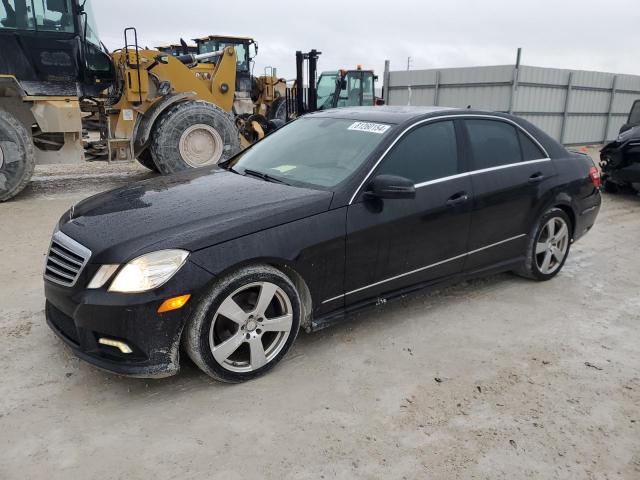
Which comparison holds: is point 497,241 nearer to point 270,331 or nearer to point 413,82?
point 270,331

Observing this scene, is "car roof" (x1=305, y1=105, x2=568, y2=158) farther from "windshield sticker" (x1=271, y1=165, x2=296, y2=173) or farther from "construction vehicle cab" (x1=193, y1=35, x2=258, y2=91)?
"construction vehicle cab" (x1=193, y1=35, x2=258, y2=91)

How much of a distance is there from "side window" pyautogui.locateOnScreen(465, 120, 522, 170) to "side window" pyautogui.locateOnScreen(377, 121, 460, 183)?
0.22 metres

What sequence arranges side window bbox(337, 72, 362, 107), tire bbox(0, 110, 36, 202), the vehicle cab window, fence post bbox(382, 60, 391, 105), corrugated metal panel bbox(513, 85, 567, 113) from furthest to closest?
fence post bbox(382, 60, 391, 105), corrugated metal panel bbox(513, 85, 567, 113), side window bbox(337, 72, 362, 107), tire bbox(0, 110, 36, 202), the vehicle cab window

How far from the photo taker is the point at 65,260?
2918mm

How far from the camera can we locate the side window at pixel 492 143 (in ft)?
13.3

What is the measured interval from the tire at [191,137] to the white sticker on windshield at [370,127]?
5.33 m

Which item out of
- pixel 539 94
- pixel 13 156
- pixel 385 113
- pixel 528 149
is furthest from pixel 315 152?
pixel 539 94

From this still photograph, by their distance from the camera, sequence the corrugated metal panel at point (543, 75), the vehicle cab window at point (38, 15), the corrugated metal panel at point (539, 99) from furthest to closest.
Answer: the corrugated metal panel at point (539, 99)
the corrugated metal panel at point (543, 75)
the vehicle cab window at point (38, 15)

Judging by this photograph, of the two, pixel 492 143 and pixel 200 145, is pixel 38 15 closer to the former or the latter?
pixel 200 145

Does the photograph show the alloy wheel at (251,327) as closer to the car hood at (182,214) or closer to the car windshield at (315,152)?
the car hood at (182,214)

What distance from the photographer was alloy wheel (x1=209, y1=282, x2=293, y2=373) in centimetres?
289

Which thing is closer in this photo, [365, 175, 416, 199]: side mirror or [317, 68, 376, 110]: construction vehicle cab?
[365, 175, 416, 199]: side mirror

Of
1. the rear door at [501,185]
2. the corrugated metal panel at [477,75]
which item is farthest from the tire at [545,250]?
the corrugated metal panel at [477,75]

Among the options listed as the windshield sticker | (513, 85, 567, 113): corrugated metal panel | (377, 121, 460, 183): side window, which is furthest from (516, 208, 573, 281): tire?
(513, 85, 567, 113): corrugated metal panel
